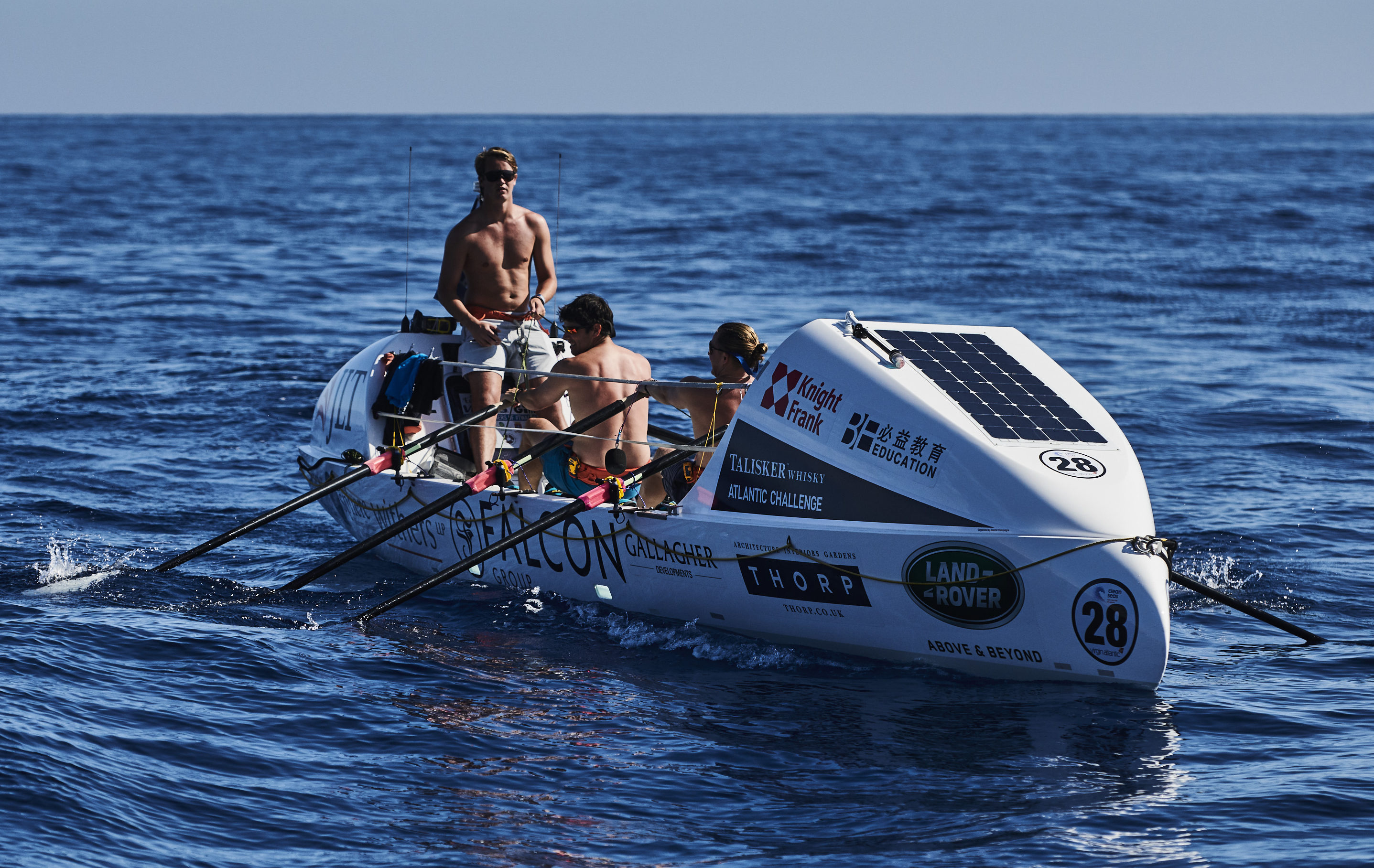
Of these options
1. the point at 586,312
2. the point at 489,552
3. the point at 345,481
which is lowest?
the point at 489,552

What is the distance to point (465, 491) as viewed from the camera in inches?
362

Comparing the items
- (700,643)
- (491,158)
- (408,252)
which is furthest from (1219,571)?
(408,252)

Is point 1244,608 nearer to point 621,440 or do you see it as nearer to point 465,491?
point 621,440

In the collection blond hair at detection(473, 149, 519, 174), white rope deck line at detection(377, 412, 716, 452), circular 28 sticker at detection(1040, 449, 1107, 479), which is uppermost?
blond hair at detection(473, 149, 519, 174)

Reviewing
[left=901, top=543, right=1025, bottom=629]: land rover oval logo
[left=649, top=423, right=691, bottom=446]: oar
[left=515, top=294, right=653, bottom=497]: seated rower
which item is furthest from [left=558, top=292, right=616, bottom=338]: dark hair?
[left=901, top=543, right=1025, bottom=629]: land rover oval logo

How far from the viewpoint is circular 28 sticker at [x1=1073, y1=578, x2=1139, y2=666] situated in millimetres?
6715

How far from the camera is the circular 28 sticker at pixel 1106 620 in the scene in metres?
6.71

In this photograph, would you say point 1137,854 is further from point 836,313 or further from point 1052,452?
point 836,313

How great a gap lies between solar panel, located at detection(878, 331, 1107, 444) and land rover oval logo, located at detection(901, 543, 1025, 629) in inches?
25.0

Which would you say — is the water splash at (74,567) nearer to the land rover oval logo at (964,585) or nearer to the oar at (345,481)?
the oar at (345,481)

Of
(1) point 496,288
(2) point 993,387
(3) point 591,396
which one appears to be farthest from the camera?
(1) point 496,288

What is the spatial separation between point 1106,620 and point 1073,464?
0.80 m

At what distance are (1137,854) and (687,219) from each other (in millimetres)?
32112

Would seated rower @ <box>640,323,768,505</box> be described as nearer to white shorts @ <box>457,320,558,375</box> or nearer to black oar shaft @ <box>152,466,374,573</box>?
white shorts @ <box>457,320,558,375</box>
